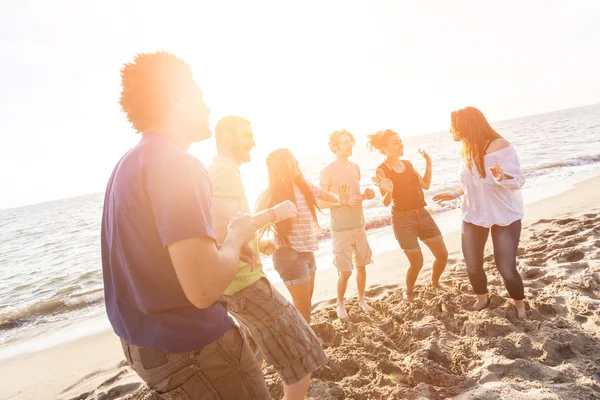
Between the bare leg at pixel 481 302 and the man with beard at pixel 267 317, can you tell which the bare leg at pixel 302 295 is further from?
the bare leg at pixel 481 302

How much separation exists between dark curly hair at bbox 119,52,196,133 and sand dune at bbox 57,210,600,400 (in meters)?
2.84

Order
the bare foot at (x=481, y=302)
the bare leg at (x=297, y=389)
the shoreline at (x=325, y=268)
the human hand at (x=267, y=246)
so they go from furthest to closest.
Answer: the shoreline at (x=325, y=268)
the bare foot at (x=481, y=302)
the human hand at (x=267, y=246)
the bare leg at (x=297, y=389)

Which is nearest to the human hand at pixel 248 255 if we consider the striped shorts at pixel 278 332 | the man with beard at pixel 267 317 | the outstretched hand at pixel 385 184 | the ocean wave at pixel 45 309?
the man with beard at pixel 267 317

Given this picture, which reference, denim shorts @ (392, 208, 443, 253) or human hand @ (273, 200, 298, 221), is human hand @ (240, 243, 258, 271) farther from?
denim shorts @ (392, 208, 443, 253)

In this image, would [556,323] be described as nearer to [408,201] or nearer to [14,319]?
[408,201]

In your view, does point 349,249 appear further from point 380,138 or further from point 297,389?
point 297,389

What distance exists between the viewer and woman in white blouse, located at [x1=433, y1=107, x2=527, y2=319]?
12.1ft

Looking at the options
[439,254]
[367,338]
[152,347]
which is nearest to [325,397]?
A: [367,338]

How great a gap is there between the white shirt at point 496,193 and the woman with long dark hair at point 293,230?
180 centimetres

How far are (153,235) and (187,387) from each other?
2.13ft

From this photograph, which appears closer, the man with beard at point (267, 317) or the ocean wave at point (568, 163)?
the man with beard at point (267, 317)

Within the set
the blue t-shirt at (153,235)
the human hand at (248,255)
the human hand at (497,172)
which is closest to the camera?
the blue t-shirt at (153,235)

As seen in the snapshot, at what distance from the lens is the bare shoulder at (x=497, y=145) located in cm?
373

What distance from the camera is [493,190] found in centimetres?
383
